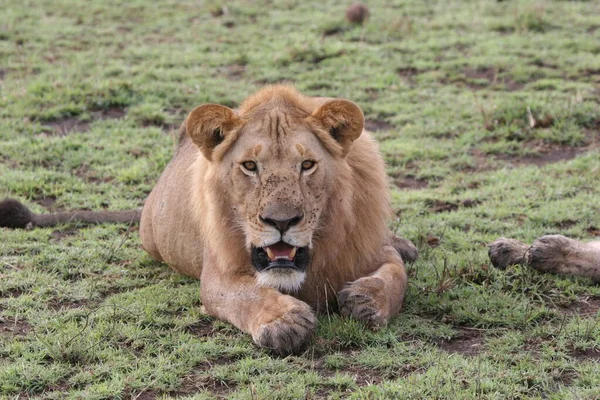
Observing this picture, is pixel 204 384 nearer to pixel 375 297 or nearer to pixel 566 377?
pixel 375 297

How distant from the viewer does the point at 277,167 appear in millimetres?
4508

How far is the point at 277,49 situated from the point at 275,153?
6.87 metres

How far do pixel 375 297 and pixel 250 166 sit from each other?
0.87 meters

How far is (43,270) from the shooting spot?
589cm

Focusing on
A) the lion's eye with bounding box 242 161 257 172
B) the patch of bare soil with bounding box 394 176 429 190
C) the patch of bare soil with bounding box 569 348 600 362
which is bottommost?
the patch of bare soil with bounding box 394 176 429 190

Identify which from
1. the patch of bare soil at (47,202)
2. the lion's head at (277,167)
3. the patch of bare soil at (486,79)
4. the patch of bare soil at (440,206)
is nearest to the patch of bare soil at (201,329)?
the lion's head at (277,167)

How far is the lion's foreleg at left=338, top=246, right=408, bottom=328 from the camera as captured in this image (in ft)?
15.1

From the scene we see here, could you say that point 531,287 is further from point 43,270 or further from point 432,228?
point 43,270

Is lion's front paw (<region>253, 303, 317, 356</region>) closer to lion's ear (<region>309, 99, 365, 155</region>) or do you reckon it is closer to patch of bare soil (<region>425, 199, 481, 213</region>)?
lion's ear (<region>309, 99, 365, 155</region>)

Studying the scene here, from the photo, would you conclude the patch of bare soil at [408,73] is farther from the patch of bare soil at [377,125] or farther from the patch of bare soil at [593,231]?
the patch of bare soil at [593,231]

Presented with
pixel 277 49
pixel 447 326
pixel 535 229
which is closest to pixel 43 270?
pixel 447 326

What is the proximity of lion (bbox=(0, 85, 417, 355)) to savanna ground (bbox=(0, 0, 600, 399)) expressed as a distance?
0.17 metres

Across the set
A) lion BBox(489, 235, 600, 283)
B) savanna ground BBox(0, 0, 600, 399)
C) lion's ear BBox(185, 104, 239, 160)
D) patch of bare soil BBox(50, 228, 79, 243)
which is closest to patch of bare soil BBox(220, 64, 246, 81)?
savanna ground BBox(0, 0, 600, 399)

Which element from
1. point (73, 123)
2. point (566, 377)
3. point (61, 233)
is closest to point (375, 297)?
point (566, 377)
